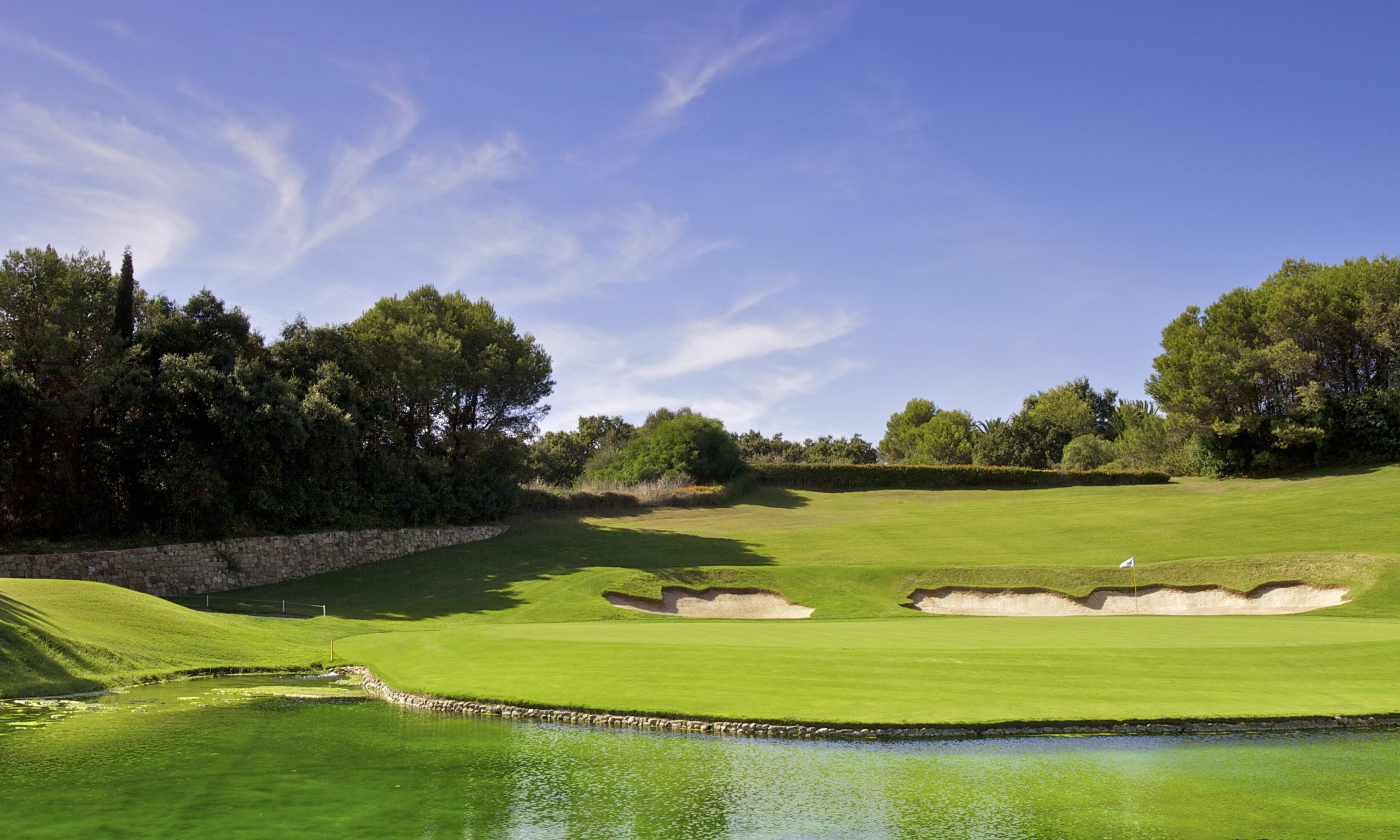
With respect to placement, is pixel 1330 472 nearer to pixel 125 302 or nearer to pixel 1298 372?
pixel 1298 372

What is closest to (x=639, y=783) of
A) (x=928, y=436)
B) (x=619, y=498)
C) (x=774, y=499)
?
(x=619, y=498)

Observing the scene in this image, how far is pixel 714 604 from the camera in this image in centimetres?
3212

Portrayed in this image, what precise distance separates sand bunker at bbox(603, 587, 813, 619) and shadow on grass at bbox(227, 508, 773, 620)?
3.19m

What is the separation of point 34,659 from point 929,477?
52.6 m

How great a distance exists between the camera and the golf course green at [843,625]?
16.0 meters

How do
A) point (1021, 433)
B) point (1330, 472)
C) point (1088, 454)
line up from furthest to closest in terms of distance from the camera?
1. point (1021, 433)
2. point (1088, 454)
3. point (1330, 472)

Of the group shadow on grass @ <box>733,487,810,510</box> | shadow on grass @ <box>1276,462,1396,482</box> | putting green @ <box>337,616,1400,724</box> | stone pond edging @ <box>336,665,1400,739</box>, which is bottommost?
stone pond edging @ <box>336,665,1400,739</box>

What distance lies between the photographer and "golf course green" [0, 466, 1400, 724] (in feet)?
52.4

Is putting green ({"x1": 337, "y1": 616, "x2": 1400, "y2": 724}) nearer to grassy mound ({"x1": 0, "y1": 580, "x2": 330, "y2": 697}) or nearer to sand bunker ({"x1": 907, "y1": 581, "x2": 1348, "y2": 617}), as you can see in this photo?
grassy mound ({"x1": 0, "y1": 580, "x2": 330, "y2": 697})

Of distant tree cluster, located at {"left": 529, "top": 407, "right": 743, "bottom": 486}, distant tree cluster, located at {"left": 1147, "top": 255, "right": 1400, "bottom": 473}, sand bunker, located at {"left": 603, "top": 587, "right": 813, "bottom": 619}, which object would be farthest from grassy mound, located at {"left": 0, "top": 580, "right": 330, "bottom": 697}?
distant tree cluster, located at {"left": 1147, "top": 255, "right": 1400, "bottom": 473}

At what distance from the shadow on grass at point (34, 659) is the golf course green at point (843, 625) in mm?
55

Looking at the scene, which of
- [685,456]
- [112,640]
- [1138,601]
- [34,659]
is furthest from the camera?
[685,456]

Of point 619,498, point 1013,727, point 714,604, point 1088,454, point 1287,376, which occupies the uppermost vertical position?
point 1287,376

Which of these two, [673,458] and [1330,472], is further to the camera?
[673,458]
